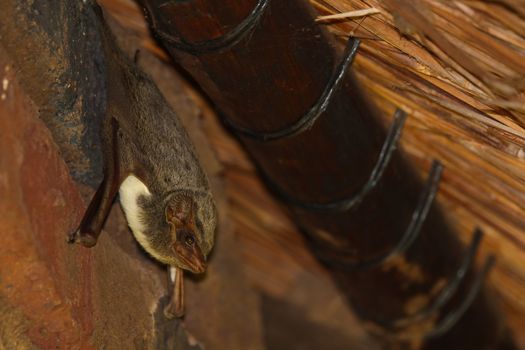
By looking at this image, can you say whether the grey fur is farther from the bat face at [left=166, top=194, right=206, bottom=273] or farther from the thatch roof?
the thatch roof

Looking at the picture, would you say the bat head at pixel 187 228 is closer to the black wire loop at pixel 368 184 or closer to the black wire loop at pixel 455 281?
the black wire loop at pixel 368 184

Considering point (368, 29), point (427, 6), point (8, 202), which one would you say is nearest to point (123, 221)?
point (8, 202)

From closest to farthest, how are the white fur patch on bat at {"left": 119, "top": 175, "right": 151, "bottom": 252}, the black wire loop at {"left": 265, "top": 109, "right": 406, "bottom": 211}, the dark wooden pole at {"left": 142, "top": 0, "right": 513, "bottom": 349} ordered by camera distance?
the dark wooden pole at {"left": 142, "top": 0, "right": 513, "bottom": 349} → the white fur patch on bat at {"left": 119, "top": 175, "right": 151, "bottom": 252} → the black wire loop at {"left": 265, "top": 109, "right": 406, "bottom": 211}

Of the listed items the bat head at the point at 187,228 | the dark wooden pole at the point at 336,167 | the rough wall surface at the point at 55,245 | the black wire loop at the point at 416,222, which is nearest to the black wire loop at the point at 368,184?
Result: the dark wooden pole at the point at 336,167

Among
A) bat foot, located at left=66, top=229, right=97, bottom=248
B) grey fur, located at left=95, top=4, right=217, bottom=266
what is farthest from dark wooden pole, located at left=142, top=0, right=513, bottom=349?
bat foot, located at left=66, top=229, right=97, bottom=248

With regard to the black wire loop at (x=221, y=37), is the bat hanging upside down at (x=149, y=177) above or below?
below

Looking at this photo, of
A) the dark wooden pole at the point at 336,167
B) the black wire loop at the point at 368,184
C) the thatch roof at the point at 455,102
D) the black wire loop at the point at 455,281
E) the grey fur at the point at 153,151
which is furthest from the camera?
the black wire loop at the point at 455,281

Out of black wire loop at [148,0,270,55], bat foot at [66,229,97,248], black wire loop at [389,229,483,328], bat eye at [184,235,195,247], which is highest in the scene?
black wire loop at [148,0,270,55]

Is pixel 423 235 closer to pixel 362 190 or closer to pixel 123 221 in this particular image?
pixel 362 190
